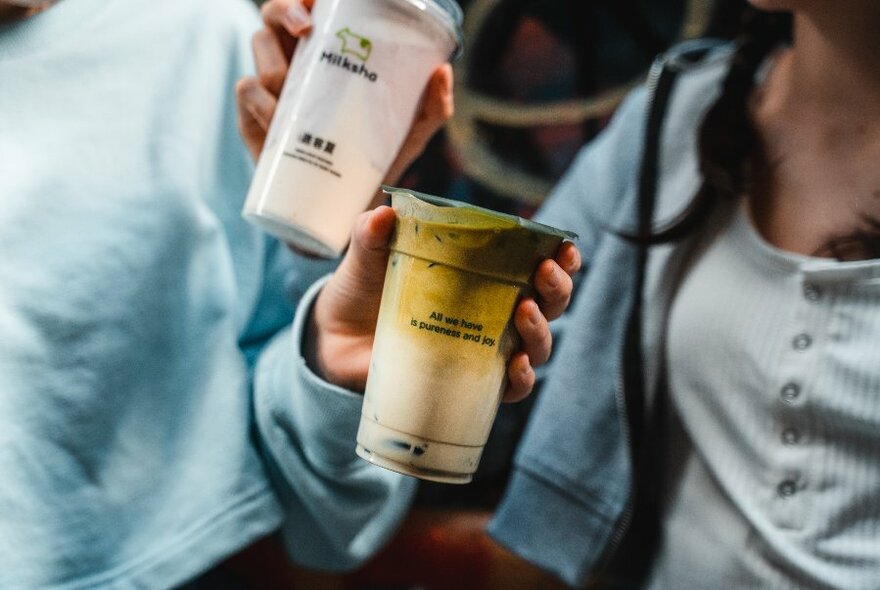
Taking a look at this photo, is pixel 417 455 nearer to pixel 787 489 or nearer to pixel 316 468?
pixel 316 468

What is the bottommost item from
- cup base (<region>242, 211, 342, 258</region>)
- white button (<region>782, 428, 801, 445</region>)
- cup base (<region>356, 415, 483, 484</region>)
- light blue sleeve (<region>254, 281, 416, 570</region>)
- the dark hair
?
light blue sleeve (<region>254, 281, 416, 570</region>)

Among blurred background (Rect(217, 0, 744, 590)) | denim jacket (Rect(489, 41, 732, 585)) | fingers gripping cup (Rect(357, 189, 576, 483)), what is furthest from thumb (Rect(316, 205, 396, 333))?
blurred background (Rect(217, 0, 744, 590))

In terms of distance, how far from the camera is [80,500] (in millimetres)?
699

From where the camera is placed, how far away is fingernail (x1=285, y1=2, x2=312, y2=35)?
2.04 feet

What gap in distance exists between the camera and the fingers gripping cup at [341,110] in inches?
23.5

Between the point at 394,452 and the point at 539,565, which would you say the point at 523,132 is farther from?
the point at 394,452

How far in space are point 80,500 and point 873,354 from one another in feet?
2.69

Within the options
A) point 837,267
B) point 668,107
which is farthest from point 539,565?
point 668,107

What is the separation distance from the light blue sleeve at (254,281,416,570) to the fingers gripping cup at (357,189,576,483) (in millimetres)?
107

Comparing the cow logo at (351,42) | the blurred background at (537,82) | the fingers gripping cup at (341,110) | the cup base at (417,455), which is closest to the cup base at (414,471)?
the cup base at (417,455)

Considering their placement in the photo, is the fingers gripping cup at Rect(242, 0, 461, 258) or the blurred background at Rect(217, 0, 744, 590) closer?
the fingers gripping cup at Rect(242, 0, 461, 258)

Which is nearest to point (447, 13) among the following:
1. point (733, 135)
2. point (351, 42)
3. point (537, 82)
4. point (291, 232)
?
point (351, 42)

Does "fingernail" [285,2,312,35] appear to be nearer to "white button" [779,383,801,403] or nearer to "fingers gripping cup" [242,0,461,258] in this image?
"fingers gripping cup" [242,0,461,258]

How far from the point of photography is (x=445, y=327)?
48cm
